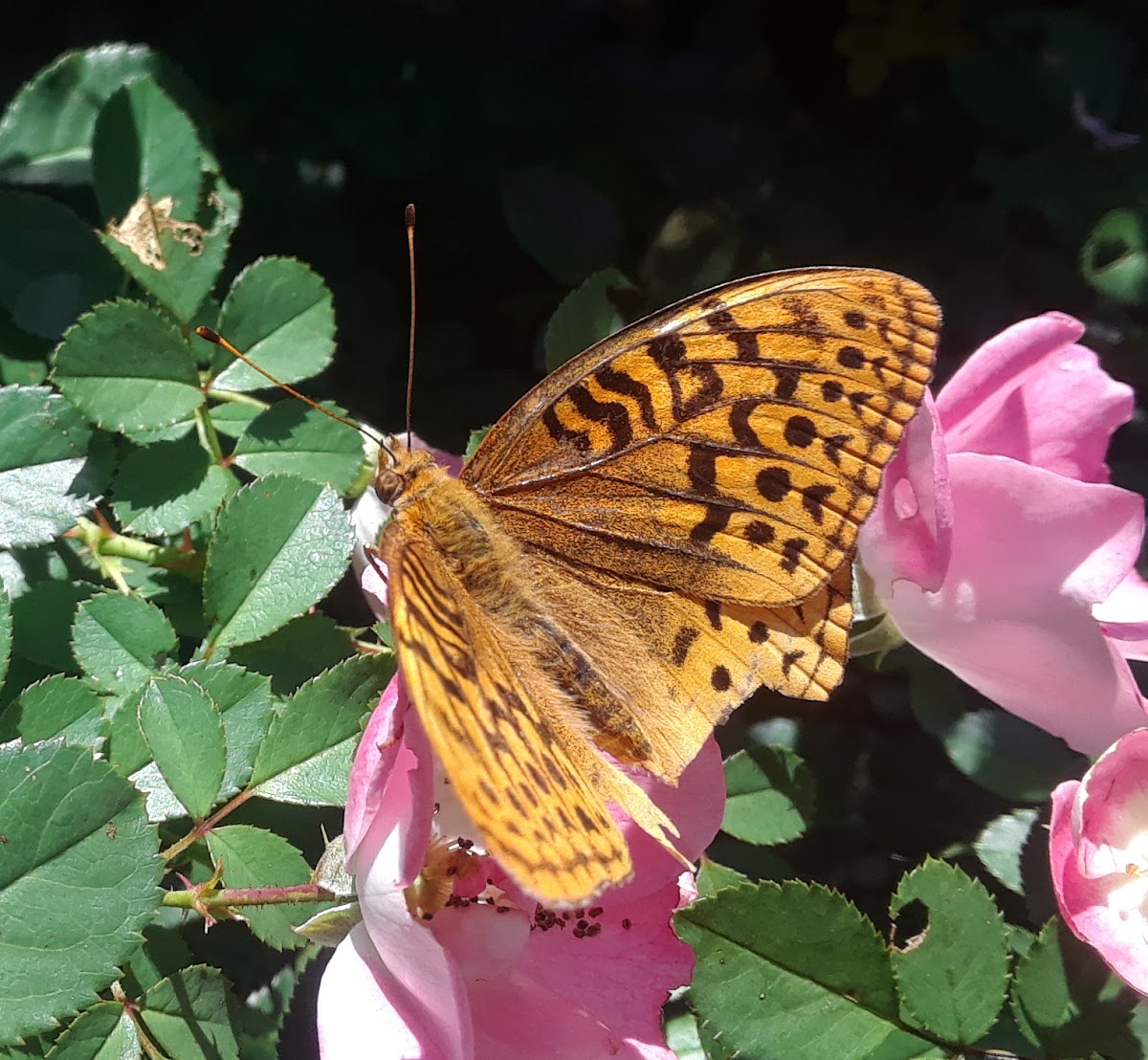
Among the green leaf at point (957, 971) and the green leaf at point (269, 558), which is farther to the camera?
the green leaf at point (269, 558)

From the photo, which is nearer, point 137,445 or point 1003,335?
point 1003,335

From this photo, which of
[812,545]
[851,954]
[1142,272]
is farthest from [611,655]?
[1142,272]

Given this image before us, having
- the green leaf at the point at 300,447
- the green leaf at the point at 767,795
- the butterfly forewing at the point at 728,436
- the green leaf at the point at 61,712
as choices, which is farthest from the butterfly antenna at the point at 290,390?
the green leaf at the point at 767,795

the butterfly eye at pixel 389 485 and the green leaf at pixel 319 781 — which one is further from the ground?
the butterfly eye at pixel 389 485

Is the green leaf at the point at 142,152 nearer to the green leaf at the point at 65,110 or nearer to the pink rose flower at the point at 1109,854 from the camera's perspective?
the green leaf at the point at 65,110

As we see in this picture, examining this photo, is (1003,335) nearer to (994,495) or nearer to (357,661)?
(994,495)

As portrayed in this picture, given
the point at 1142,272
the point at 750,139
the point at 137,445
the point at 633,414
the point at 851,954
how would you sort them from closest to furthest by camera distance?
1. the point at 851,954
2. the point at 633,414
3. the point at 137,445
4. the point at 1142,272
5. the point at 750,139

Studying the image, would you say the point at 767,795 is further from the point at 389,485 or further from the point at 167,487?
the point at 167,487
